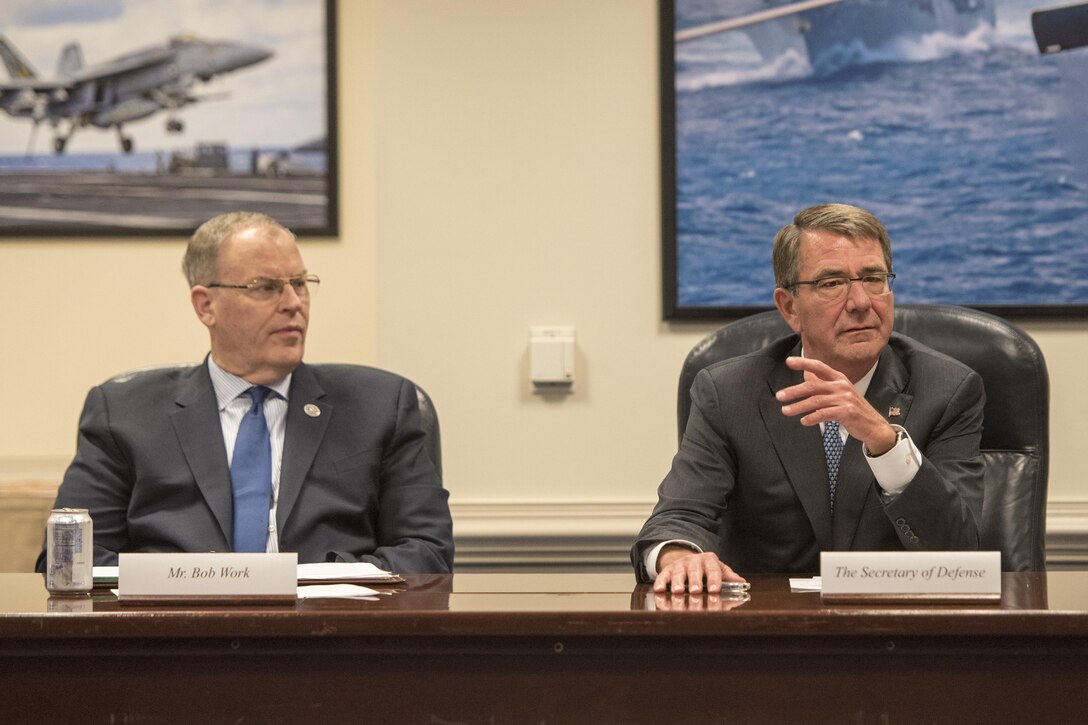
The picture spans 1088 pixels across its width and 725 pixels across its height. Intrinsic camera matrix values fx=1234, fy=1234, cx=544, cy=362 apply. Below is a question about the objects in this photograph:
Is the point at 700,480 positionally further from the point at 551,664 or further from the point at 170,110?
the point at 170,110

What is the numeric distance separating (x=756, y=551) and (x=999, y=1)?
1.74 m

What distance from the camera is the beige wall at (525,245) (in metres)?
3.33

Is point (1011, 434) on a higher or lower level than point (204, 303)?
lower

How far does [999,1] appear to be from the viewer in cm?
324

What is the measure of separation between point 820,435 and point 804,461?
0.06 m

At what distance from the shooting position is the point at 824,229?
242 cm

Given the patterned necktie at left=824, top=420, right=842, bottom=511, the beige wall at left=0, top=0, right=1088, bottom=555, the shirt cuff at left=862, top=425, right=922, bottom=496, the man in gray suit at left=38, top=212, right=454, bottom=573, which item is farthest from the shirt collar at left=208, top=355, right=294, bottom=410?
the shirt cuff at left=862, top=425, right=922, bottom=496

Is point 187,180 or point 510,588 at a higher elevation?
point 187,180

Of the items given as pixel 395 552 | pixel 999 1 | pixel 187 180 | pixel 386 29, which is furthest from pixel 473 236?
pixel 999 1

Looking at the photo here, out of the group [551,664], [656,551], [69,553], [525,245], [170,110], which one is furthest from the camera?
[170,110]

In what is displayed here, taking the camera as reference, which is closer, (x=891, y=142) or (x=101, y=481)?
(x=101, y=481)

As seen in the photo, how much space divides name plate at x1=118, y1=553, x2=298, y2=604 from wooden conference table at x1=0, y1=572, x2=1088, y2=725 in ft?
0.24

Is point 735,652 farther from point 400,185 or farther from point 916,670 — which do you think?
point 400,185

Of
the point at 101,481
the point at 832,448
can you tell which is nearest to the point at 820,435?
the point at 832,448
